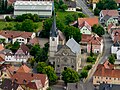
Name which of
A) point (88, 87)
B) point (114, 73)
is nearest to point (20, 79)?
point (88, 87)

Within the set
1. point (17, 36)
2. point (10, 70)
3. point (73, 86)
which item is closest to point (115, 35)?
point (17, 36)

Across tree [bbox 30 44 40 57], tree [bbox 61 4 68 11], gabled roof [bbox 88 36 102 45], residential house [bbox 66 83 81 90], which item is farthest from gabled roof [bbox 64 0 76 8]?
residential house [bbox 66 83 81 90]

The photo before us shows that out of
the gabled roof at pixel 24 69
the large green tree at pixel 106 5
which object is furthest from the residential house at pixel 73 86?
the large green tree at pixel 106 5

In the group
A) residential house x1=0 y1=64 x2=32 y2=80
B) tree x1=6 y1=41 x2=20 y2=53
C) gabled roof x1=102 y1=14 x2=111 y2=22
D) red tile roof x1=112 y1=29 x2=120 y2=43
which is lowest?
residential house x1=0 y1=64 x2=32 y2=80

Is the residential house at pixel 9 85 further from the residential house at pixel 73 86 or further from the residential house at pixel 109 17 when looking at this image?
the residential house at pixel 109 17

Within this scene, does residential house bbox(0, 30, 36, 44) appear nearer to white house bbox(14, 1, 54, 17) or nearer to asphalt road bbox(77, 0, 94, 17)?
white house bbox(14, 1, 54, 17)

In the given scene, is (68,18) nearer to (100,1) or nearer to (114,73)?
(100,1)
